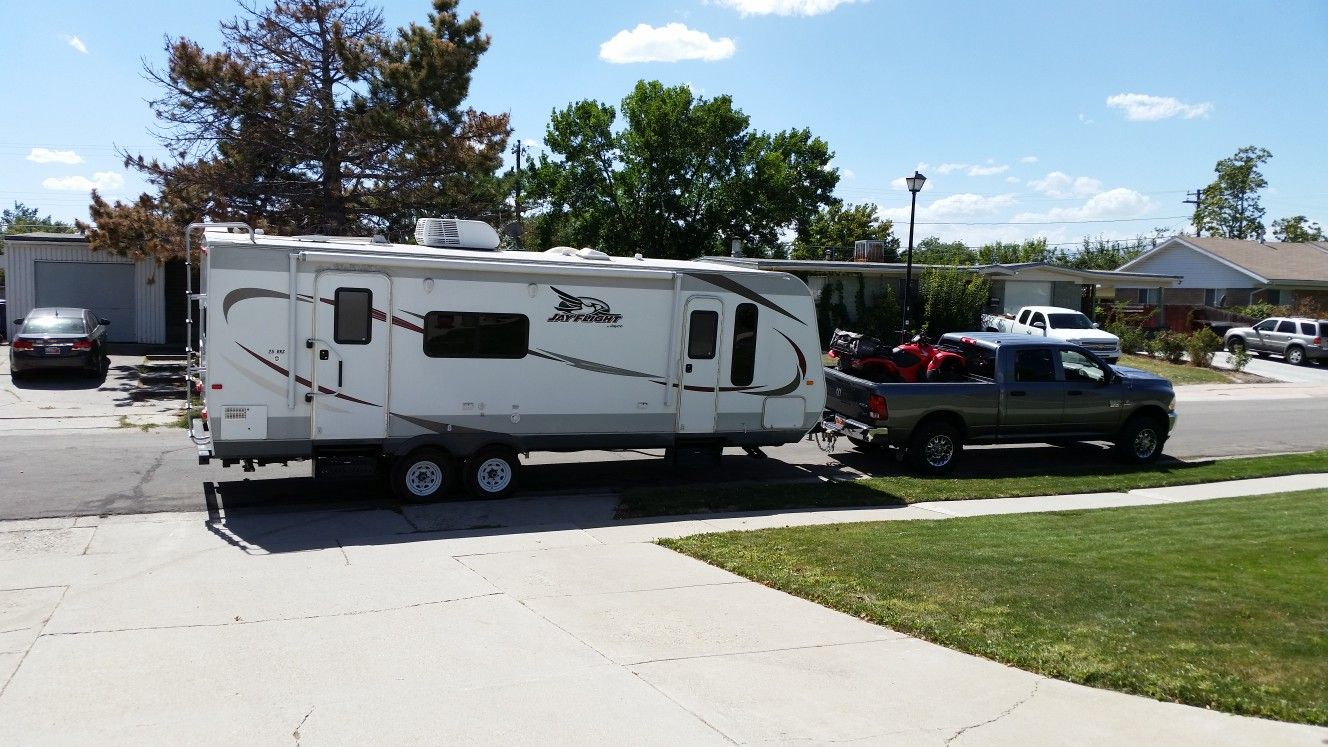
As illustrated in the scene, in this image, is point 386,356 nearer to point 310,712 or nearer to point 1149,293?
point 310,712

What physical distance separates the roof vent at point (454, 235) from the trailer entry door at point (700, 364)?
8.52 feet

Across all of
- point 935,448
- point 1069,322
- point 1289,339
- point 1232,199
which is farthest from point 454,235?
point 1232,199

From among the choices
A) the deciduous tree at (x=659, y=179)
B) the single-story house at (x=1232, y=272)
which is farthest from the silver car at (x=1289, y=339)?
the deciduous tree at (x=659, y=179)

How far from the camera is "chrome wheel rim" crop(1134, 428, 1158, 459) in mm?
15641

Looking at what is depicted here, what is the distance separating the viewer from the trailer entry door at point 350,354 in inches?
417

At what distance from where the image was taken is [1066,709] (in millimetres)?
5648

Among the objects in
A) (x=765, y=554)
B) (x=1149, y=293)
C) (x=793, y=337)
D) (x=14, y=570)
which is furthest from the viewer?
(x=1149, y=293)

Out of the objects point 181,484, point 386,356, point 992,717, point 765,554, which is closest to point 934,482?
point 765,554

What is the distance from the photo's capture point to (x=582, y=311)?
38.8 feet

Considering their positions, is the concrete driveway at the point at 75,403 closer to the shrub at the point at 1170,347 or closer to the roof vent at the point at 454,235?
the roof vent at the point at 454,235

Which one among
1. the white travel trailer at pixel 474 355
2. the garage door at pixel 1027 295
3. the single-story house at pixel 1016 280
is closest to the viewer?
the white travel trailer at pixel 474 355

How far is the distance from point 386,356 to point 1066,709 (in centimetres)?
775

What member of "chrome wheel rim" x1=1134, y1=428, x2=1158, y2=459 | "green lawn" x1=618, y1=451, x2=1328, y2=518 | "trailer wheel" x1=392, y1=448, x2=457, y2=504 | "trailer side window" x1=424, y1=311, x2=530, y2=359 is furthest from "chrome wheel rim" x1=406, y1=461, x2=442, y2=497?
"chrome wheel rim" x1=1134, y1=428, x2=1158, y2=459

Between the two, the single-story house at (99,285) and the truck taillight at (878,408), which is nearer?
the truck taillight at (878,408)
